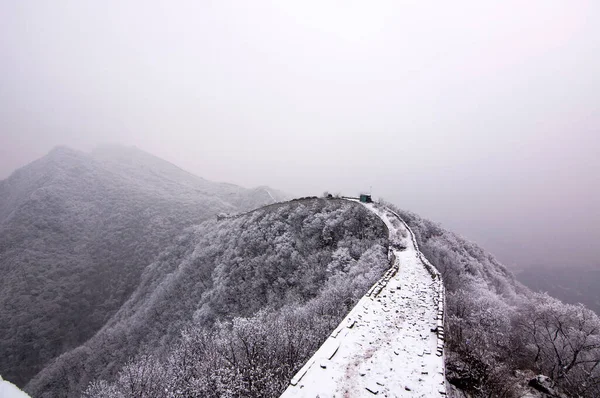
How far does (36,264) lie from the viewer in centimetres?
7050

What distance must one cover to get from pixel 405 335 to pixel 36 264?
101 m

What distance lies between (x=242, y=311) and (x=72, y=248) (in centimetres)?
8416

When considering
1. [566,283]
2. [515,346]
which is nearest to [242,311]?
[515,346]

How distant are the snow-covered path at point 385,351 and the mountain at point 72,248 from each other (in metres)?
71.7

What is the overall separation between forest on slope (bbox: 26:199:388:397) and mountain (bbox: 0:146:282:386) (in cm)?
1334

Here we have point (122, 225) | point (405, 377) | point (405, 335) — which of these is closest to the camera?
point (405, 377)

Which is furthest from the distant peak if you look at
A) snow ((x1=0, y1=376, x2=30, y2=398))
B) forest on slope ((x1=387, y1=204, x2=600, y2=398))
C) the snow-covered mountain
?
forest on slope ((x1=387, y1=204, x2=600, y2=398))

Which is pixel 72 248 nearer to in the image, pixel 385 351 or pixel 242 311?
pixel 242 311

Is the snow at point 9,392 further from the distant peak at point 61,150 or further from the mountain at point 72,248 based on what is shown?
the distant peak at point 61,150

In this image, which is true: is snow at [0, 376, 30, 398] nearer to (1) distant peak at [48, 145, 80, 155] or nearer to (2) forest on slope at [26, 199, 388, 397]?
(2) forest on slope at [26, 199, 388, 397]

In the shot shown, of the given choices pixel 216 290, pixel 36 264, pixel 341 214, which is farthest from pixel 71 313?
pixel 341 214

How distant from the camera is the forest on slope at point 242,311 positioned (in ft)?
43.6

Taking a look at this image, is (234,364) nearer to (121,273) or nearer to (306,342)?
(306,342)

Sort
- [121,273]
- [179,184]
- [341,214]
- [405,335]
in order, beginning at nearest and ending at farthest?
[405,335] < [341,214] < [121,273] < [179,184]
